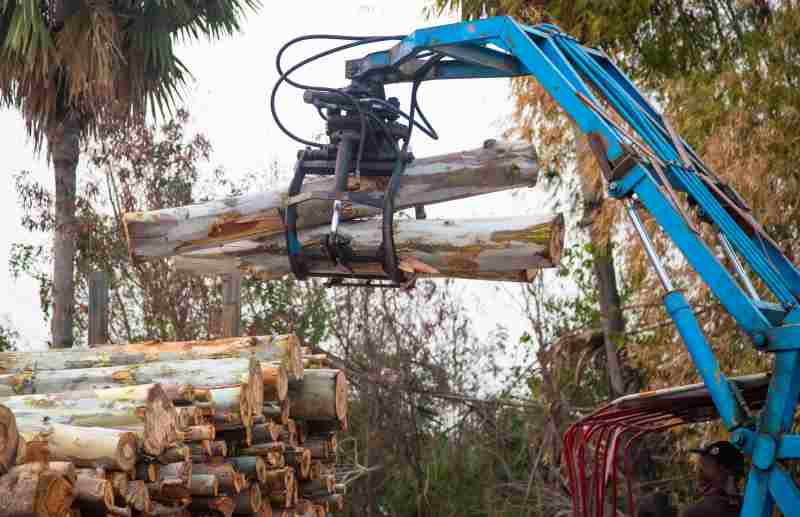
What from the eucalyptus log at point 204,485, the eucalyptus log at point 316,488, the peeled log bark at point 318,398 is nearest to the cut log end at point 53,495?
the eucalyptus log at point 204,485

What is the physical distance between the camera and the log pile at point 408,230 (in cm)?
577

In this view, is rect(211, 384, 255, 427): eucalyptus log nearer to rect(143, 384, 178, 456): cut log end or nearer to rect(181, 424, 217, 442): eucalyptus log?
rect(181, 424, 217, 442): eucalyptus log

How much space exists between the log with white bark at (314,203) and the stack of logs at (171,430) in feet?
2.43

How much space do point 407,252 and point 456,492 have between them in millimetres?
8807

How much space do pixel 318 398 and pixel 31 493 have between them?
10.2 ft

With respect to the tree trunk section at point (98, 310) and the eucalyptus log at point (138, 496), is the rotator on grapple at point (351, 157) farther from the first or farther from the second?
→ the tree trunk section at point (98, 310)

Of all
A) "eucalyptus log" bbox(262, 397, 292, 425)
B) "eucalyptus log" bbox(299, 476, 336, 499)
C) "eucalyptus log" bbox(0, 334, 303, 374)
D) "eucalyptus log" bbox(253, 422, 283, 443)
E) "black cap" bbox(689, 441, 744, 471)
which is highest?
"eucalyptus log" bbox(0, 334, 303, 374)

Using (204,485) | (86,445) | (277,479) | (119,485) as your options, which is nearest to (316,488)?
(277,479)

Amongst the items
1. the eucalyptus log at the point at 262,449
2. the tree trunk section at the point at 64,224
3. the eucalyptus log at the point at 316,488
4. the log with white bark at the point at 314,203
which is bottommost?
the eucalyptus log at the point at 316,488

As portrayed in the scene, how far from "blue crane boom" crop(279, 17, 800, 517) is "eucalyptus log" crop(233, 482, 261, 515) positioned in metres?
1.42

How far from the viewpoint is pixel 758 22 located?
1160 centimetres

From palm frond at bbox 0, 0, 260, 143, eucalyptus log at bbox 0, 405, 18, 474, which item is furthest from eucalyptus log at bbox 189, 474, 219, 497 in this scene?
palm frond at bbox 0, 0, 260, 143

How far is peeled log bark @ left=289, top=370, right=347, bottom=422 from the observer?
24.4 feet

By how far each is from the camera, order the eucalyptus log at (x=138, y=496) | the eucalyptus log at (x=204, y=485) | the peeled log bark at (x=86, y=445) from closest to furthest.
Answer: the peeled log bark at (x=86, y=445) < the eucalyptus log at (x=138, y=496) < the eucalyptus log at (x=204, y=485)
